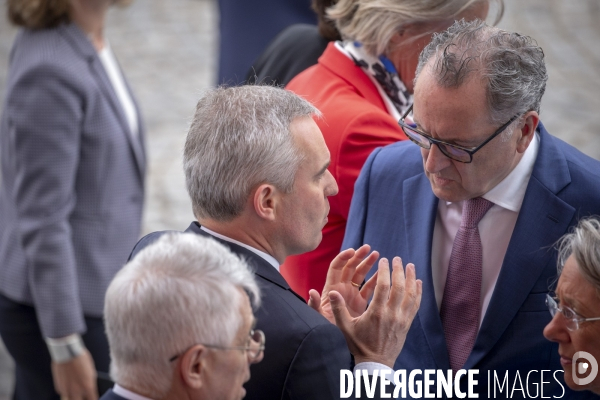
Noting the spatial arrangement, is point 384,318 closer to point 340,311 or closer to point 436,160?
point 340,311

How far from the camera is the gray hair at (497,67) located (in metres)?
2.42

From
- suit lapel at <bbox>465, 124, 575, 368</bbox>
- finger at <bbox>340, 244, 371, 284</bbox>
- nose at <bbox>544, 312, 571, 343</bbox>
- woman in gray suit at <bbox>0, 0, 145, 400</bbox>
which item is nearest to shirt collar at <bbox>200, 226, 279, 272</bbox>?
finger at <bbox>340, 244, 371, 284</bbox>

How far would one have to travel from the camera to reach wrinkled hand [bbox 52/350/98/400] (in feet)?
11.4

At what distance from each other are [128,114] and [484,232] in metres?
1.72

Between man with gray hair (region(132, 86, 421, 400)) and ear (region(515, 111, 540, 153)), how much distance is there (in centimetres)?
56

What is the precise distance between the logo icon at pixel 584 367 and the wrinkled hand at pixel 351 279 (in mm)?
597

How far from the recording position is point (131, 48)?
9.95 metres

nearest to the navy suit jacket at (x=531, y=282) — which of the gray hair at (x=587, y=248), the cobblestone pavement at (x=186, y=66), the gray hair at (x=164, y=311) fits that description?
the gray hair at (x=587, y=248)

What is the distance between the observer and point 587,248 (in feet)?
7.61

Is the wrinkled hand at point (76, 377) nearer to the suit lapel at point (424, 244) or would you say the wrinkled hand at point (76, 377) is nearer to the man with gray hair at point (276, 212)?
the man with gray hair at point (276, 212)

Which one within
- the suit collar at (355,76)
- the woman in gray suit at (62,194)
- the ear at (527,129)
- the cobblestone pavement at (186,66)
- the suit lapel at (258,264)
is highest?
the ear at (527,129)

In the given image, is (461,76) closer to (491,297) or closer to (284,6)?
(491,297)

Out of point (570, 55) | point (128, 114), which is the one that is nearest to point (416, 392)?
point (128, 114)

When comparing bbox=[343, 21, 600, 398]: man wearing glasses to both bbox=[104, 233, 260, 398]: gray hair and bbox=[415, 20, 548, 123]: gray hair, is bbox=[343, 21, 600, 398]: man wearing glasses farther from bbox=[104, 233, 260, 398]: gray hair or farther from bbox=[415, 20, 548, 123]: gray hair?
bbox=[104, 233, 260, 398]: gray hair
